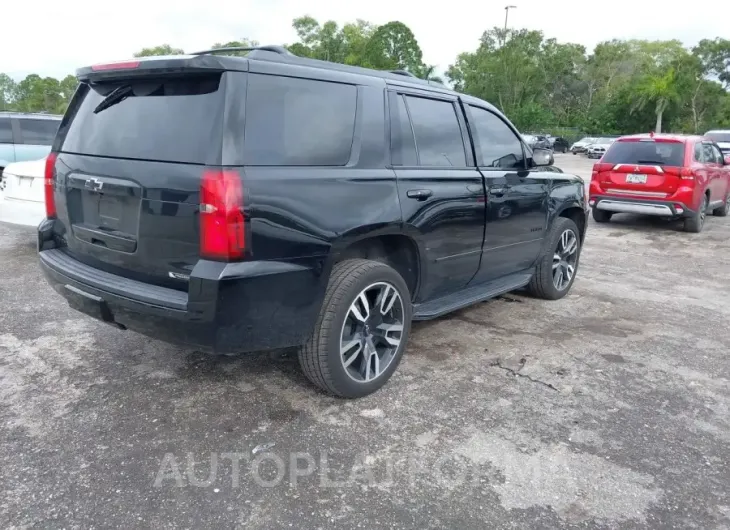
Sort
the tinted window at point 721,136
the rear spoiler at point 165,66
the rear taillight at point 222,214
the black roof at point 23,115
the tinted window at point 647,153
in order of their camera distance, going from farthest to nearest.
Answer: the tinted window at point 721,136 < the tinted window at point 647,153 < the black roof at point 23,115 < the rear spoiler at point 165,66 < the rear taillight at point 222,214

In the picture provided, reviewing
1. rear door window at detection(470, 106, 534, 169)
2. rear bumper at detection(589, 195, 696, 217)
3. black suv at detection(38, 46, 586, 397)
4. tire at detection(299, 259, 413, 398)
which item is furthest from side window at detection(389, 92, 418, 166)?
rear bumper at detection(589, 195, 696, 217)

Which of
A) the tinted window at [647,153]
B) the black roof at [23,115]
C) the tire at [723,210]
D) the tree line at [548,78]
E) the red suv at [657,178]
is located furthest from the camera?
the tree line at [548,78]

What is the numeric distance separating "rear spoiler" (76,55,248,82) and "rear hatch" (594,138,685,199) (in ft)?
28.3

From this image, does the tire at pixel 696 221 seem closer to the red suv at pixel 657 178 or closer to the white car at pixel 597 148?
the red suv at pixel 657 178

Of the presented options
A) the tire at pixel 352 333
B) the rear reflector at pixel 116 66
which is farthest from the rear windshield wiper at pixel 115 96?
the tire at pixel 352 333

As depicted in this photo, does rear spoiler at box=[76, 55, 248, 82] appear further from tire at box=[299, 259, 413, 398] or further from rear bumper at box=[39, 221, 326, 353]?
tire at box=[299, 259, 413, 398]

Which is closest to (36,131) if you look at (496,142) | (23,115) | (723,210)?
(23,115)

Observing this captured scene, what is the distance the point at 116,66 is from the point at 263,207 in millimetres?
1181

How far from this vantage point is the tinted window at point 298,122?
2.94 meters

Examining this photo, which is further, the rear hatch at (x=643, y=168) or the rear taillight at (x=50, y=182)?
the rear hatch at (x=643, y=168)

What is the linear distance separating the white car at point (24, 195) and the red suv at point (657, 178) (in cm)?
835

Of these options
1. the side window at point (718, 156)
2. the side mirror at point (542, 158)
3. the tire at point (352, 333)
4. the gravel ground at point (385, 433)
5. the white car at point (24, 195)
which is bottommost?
the gravel ground at point (385, 433)

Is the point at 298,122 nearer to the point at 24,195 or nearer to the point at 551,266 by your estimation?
the point at 551,266

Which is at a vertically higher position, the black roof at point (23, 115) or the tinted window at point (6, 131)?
the black roof at point (23, 115)
